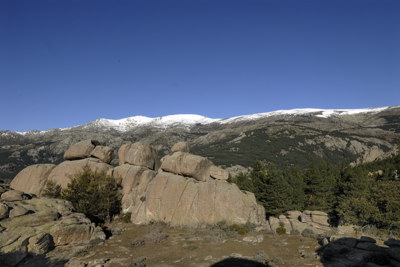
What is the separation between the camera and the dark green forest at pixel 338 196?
117 feet

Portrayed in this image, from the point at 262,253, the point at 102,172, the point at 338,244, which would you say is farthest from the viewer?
the point at 102,172

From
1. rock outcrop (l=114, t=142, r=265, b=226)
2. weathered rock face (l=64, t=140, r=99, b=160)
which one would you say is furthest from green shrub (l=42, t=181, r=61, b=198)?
rock outcrop (l=114, t=142, r=265, b=226)

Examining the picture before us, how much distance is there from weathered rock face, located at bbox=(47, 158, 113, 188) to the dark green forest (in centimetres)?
3279

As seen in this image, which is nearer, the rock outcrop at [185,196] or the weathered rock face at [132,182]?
the rock outcrop at [185,196]

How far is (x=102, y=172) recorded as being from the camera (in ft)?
150

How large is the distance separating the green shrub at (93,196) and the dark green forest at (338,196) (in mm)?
29752

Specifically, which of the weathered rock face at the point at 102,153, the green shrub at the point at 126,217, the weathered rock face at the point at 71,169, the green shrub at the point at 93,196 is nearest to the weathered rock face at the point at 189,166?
the green shrub at the point at 126,217

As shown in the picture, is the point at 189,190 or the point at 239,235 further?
the point at 189,190

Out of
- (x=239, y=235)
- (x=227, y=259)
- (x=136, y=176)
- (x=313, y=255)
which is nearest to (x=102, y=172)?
(x=136, y=176)

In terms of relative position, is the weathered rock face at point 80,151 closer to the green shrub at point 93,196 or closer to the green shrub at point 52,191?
the green shrub at point 52,191

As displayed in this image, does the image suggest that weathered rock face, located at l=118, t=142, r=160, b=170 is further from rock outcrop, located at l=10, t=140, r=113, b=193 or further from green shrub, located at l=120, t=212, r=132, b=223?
green shrub, located at l=120, t=212, r=132, b=223

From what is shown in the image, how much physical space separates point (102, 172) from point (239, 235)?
27.2 meters

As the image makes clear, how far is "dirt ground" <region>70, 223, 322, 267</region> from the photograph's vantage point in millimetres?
23984

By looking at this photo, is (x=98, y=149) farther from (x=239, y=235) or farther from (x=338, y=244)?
(x=338, y=244)
